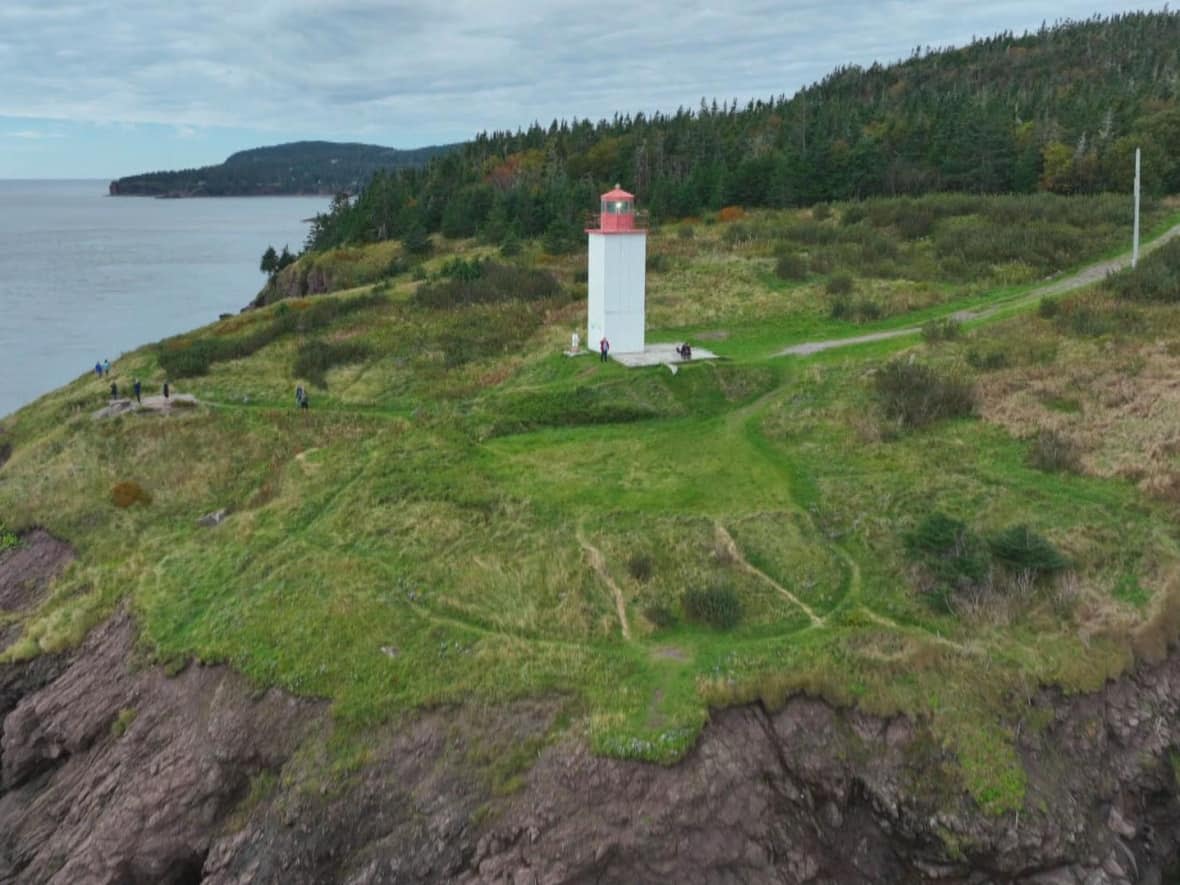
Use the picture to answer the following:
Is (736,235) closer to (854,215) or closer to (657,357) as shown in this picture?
(854,215)

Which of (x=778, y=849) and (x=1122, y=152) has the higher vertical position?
(x=1122, y=152)

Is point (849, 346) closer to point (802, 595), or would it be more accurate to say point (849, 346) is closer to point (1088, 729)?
point (802, 595)

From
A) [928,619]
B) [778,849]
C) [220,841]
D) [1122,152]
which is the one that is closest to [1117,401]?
[928,619]

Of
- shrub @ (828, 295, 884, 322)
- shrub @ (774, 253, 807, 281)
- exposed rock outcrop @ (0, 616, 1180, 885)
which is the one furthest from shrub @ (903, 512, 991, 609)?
shrub @ (774, 253, 807, 281)

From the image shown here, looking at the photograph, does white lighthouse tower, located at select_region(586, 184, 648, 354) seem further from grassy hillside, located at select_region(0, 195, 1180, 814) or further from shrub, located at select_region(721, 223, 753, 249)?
shrub, located at select_region(721, 223, 753, 249)

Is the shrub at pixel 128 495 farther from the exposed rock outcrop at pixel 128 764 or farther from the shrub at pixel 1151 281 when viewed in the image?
the shrub at pixel 1151 281

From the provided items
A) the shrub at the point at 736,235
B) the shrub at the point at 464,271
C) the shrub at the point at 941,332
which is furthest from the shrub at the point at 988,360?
the shrub at the point at 464,271

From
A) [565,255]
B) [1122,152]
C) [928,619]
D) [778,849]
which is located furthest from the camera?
[1122,152]

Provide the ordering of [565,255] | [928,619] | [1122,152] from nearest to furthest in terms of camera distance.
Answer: [928,619] → [565,255] → [1122,152]
